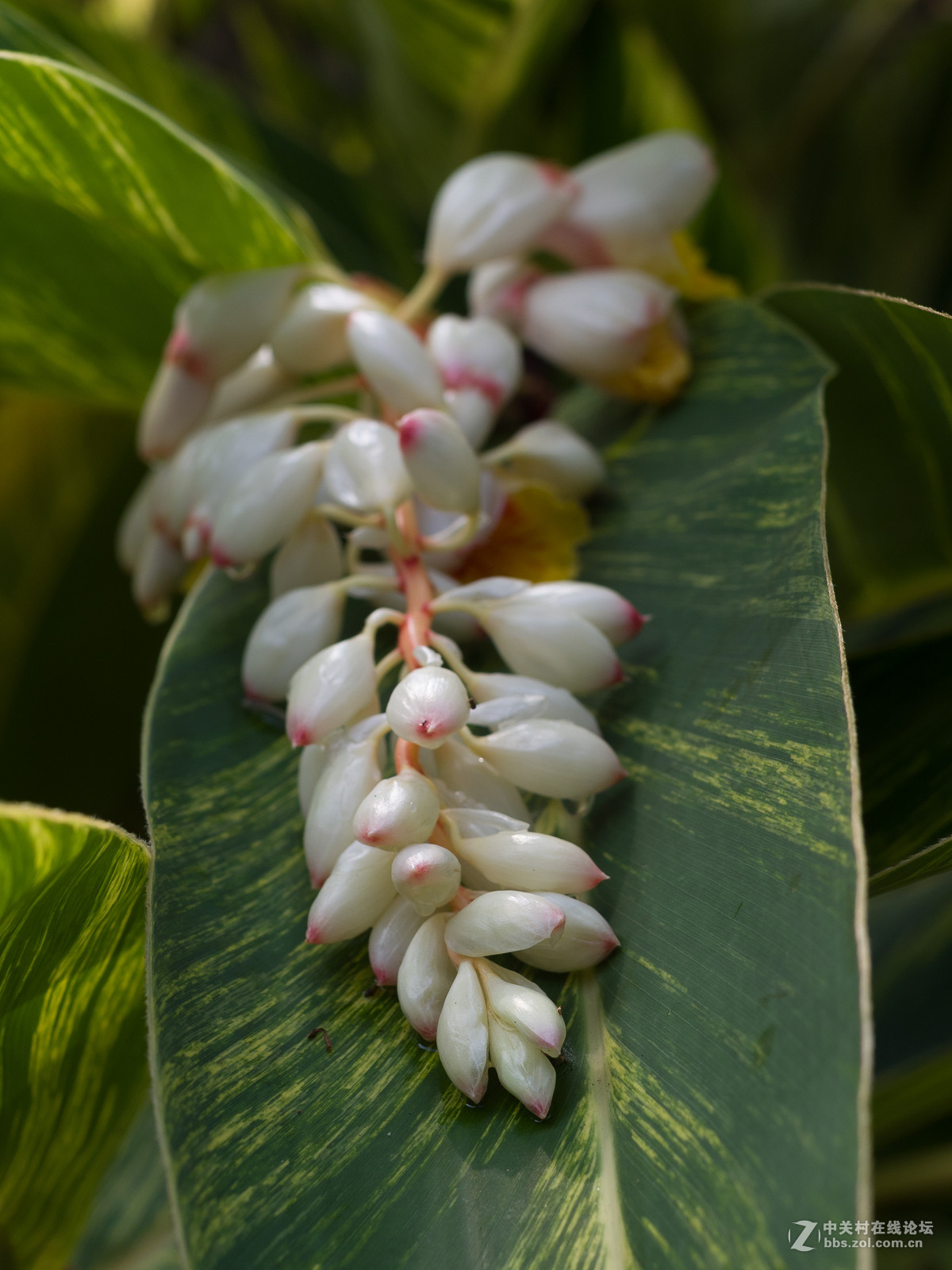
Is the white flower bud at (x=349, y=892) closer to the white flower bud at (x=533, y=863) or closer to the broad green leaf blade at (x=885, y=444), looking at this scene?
the white flower bud at (x=533, y=863)

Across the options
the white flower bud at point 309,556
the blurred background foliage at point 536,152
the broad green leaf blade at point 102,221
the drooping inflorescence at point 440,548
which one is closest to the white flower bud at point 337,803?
the drooping inflorescence at point 440,548

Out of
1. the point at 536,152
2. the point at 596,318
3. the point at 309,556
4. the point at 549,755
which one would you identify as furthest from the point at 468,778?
the point at 536,152

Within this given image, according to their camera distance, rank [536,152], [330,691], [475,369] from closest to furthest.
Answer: [330,691], [475,369], [536,152]

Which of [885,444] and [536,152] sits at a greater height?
[536,152]

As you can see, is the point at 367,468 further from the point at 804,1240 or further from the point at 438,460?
the point at 804,1240

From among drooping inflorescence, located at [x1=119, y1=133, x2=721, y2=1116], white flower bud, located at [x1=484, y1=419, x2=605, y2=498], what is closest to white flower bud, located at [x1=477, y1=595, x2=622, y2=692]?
drooping inflorescence, located at [x1=119, y1=133, x2=721, y2=1116]
